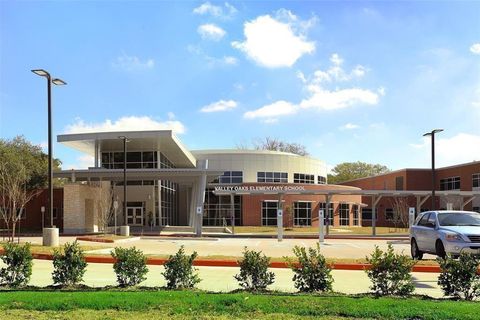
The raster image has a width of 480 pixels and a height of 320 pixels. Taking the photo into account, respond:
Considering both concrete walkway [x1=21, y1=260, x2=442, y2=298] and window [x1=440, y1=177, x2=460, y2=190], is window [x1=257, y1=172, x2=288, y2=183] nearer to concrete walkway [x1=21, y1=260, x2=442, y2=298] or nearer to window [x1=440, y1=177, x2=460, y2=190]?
window [x1=440, y1=177, x2=460, y2=190]

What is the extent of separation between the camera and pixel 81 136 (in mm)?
44500

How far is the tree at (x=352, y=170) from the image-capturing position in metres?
107

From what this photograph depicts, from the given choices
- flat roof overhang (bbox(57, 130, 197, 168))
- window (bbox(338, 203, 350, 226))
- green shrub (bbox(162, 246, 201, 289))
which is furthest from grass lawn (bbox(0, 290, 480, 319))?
window (bbox(338, 203, 350, 226))

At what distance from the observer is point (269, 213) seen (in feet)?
195

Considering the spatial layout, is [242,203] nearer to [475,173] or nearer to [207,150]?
[207,150]

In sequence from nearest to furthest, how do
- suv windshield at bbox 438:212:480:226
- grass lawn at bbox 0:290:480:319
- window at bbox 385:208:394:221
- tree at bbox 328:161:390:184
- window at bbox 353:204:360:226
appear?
grass lawn at bbox 0:290:480:319
suv windshield at bbox 438:212:480:226
window at bbox 353:204:360:226
window at bbox 385:208:394:221
tree at bbox 328:161:390:184

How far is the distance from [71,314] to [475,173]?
6382cm

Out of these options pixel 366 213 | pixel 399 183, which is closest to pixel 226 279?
pixel 399 183

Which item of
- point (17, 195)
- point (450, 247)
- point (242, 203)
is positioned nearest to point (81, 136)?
point (17, 195)

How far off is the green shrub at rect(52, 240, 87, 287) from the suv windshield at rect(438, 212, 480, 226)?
11143 mm

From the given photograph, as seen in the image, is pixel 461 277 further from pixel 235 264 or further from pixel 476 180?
pixel 476 180

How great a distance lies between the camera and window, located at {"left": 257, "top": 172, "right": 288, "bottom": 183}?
2734 inches

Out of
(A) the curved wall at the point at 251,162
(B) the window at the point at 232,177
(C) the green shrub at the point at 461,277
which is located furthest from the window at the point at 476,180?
(C) the green shrub at the point at 461,277

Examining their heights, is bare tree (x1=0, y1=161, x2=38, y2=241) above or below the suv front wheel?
above
